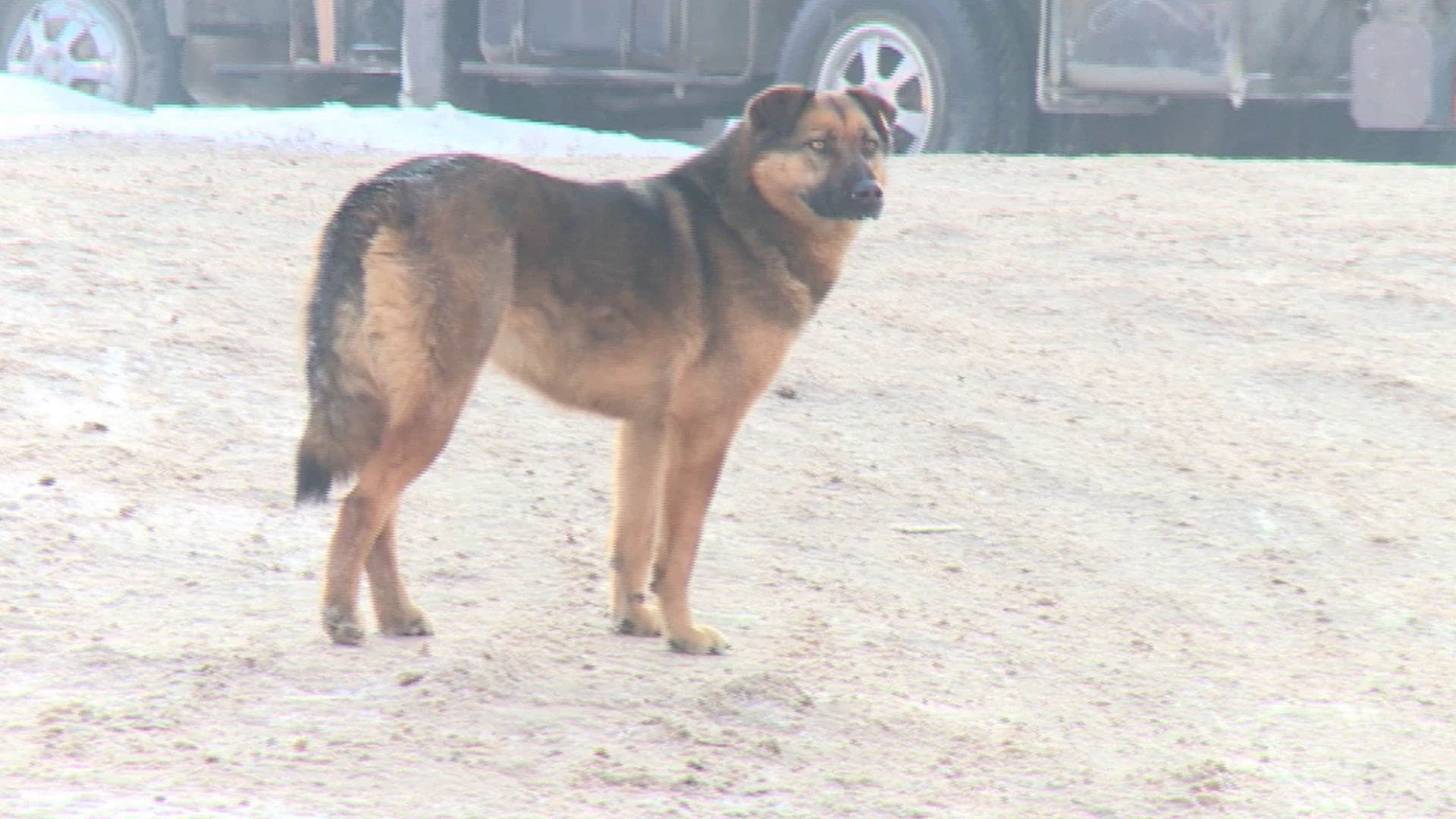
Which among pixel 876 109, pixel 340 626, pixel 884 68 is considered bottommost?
pixel 340 626

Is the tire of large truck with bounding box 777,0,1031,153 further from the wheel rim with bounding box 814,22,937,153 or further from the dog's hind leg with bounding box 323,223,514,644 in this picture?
the dog's hind leg with bounding box 323,223,514,644

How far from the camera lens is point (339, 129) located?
454 inches

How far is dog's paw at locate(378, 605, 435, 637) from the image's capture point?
179 inches

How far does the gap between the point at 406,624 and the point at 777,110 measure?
1684 millimetres

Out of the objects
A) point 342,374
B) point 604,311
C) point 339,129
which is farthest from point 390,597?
point 339,129

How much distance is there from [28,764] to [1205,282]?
5767mm

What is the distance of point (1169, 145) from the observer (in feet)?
35.8

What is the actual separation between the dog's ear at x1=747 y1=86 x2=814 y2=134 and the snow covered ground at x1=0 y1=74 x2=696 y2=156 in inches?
228

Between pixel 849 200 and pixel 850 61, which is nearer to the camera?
pixel 849 200

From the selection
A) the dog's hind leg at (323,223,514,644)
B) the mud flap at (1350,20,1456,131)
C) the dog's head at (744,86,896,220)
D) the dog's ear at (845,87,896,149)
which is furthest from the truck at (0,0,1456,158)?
the dog's hind leg at (323,223,514,644)

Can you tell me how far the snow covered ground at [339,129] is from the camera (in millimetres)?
11117

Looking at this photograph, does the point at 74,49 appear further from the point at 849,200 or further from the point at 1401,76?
the point at 849,200

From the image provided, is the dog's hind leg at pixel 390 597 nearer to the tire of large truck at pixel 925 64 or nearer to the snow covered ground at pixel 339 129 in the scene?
the tire of large truck at pixel 925 64

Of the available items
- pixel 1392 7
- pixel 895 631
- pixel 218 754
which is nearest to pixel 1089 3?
pixel 1392 7
